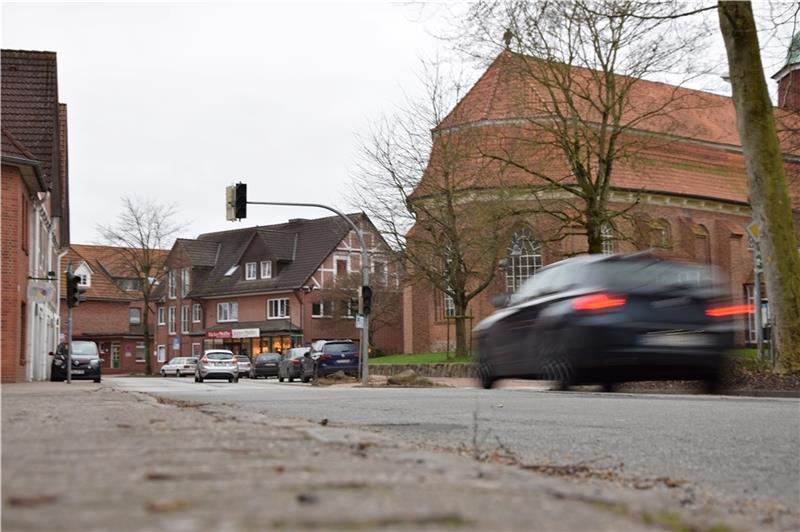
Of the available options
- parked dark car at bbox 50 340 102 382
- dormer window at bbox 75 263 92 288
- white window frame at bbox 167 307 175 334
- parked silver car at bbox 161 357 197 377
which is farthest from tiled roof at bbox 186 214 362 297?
parked dark car at bbox 50 340 102 382

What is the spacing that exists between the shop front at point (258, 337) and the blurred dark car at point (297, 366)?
828 inches

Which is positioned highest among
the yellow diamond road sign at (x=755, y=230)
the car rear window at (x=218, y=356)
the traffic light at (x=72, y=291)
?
the yellow diamond road sign at (x=755, y=230)

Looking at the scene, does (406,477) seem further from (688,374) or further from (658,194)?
(658,194)

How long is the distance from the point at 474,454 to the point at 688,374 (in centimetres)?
→ 433

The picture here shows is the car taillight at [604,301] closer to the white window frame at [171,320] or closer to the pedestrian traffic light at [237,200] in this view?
the pedestrian traffic light at [237,200]

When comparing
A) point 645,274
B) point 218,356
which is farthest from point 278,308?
point 645,274

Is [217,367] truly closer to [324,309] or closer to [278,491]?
[324,309]

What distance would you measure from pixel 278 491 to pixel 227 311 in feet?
246

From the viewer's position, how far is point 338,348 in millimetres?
40281

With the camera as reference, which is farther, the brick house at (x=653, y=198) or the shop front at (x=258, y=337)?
the shop front at (x=258, y=337)

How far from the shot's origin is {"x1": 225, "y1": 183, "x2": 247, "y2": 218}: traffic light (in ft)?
96.7

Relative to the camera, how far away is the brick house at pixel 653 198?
1486 inches

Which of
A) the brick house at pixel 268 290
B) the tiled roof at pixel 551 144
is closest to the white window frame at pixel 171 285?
the brick house at pixel 268 290

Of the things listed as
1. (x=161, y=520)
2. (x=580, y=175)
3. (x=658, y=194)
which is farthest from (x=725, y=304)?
(x=658, y=194)
